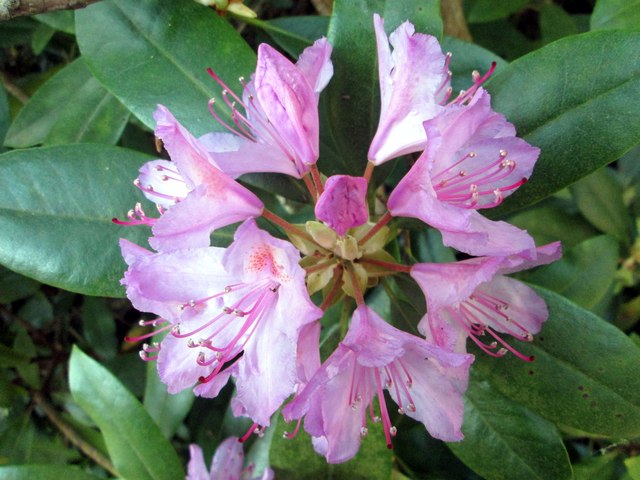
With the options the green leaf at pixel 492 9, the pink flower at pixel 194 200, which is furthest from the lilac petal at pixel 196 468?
the green leaf at pixel 492 9

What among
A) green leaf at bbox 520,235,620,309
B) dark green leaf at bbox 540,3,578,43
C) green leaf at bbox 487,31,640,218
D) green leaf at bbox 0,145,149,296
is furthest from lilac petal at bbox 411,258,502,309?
dark green leaf at bbox 540,3,578,43

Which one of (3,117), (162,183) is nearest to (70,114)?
(3,117)

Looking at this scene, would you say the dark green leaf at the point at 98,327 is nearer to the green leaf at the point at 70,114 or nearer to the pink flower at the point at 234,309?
the green leaf at the point at 70,114

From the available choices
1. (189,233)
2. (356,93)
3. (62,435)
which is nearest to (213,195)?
(189,233)

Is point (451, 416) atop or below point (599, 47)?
below

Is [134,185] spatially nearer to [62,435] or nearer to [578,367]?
[578,367]

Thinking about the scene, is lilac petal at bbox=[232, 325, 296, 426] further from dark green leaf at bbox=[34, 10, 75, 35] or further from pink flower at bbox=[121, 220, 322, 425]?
dark green leaf at bbox=[34, 10, 75, 35]
